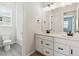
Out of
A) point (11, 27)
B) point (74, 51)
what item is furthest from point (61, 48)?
point (11, 27)

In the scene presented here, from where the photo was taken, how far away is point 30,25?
307 cm

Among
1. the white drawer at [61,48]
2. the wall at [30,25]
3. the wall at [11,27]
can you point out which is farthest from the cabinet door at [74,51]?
the wall at [11,27]

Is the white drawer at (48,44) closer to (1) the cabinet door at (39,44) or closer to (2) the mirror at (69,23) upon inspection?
(1) the cabinet door at (39,44)

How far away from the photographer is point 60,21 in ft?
9.79

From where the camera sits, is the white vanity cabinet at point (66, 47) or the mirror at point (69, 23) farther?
the mirror at point (69, 23)

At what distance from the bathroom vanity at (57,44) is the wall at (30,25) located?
0.84ft

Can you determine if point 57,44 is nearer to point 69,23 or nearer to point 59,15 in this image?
point 69,23

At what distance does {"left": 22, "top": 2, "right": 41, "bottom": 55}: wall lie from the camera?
2.78 metres

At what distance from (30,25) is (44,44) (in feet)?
2.68

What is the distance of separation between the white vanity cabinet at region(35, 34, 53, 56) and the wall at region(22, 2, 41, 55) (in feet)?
0.70

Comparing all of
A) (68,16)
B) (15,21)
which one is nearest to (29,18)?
(68,16)

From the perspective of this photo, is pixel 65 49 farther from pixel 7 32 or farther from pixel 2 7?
pixel 2 7

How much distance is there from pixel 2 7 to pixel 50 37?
9.48 ft

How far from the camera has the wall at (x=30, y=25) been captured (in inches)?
109
